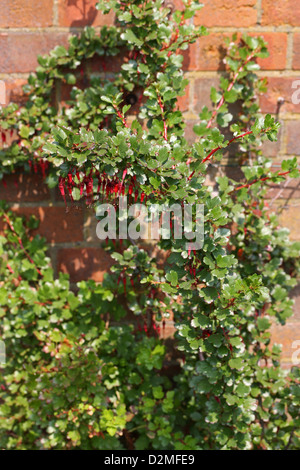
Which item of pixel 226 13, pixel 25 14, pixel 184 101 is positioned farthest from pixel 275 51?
pixel 25 14

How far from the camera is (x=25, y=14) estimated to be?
1152mm

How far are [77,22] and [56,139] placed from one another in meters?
0.55

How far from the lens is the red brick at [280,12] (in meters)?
1.15

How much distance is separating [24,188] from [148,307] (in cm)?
49

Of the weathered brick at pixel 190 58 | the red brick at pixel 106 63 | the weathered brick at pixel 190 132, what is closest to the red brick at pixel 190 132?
the weathered brick at pixel 190 132

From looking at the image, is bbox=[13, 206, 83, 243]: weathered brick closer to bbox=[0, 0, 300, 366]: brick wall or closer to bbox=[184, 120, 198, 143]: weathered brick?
bbox=[0, 0, 300, 366]: brick wall

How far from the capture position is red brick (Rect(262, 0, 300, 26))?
1.15 meters

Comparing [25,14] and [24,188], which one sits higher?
[25,14]

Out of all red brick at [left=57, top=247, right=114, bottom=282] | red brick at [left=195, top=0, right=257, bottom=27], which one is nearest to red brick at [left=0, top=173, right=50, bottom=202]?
red brick at [left=57, top=247, right=114, bottom=282]

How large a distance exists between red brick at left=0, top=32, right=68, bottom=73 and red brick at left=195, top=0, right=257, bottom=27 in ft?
1.22

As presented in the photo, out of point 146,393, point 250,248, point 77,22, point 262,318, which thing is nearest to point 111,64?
point 77,22

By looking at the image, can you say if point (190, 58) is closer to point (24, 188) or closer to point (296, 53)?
point (296, 53)

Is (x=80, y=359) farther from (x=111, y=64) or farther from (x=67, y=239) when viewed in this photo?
(x=111, y=64)
